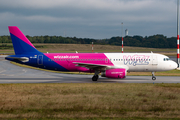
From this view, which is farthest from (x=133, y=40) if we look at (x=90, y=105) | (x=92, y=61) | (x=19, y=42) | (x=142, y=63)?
(x=90, y=105)

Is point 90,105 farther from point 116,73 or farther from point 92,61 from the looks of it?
point 92,61

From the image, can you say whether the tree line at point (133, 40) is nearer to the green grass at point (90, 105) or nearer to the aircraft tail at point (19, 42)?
the aircraft tail at point (19, 42)

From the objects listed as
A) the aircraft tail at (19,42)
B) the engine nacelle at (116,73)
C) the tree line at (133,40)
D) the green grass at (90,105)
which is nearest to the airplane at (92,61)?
the aircraft tail at (19,42)

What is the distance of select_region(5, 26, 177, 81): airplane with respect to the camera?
1126 inches

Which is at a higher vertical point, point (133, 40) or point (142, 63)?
point (133, 40)

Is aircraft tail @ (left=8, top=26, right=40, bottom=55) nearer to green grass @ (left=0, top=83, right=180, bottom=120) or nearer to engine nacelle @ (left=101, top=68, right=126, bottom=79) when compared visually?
engine nacelle @ (left=101, top=68, right=126, bottom=79)

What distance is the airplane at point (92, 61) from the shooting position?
28.6 m

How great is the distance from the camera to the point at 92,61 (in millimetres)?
29062

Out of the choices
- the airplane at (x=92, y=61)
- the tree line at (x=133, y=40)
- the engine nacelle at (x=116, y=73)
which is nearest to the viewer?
the engine nacelle at (x=116, y=73)

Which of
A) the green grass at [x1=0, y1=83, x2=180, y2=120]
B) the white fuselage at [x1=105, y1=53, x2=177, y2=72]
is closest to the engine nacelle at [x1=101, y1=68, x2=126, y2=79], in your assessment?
the white fuselage at [x1=105, y1=53, x2=177, y2=72]

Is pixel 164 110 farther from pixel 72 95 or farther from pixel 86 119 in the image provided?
pixel 72 95

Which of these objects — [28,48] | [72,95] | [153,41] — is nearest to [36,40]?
[153,41]

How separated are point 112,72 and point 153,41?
142 meters

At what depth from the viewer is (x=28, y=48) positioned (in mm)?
30219
